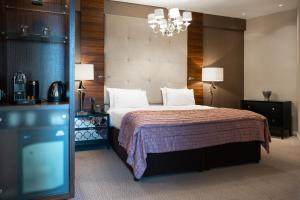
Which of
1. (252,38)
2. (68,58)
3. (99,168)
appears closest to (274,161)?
(99,168)

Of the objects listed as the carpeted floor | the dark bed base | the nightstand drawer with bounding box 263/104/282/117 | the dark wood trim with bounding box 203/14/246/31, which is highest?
the dark wood trim with bounding box 203/14/246/31

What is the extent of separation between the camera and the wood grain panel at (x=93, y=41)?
4.71 meters

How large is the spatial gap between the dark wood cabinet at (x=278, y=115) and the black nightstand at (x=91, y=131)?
346 cm

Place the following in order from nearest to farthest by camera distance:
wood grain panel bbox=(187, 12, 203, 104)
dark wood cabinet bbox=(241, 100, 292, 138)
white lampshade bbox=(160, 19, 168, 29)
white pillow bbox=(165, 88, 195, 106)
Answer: white lampshade bbox=(160, 19, 168, 29), white pillow bbox=(165, 88, 195, 106), dark wood cabinet bbox=(241, 100, 292, 138), wood grain panel bbox=(187, 12, 203, 104)

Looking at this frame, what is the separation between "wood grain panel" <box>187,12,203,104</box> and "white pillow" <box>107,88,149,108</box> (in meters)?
1.37

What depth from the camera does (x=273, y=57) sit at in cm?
583

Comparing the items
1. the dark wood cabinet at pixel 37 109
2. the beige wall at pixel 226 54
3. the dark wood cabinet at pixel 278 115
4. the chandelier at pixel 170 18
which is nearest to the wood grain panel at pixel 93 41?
the chandelier at pixel 170 18

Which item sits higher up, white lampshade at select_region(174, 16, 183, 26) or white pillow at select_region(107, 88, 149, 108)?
white lampshade at select_region(174, 16, 183, 26)

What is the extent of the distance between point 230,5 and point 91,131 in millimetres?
3737

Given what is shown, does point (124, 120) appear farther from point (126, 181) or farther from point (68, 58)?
point (68, 58)

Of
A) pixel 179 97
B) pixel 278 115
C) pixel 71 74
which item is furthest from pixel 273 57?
pixel 71 74

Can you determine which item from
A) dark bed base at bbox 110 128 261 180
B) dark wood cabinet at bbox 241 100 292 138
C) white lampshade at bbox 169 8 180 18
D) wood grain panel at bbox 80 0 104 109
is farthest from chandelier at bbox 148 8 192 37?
dark wood cabinet at bbox 241 100 292 138

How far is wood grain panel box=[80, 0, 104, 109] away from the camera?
471 centimetres

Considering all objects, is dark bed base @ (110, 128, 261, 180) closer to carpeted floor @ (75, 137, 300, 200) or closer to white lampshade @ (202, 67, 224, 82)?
carpeted floor @ (75, 137, 300, 200)
